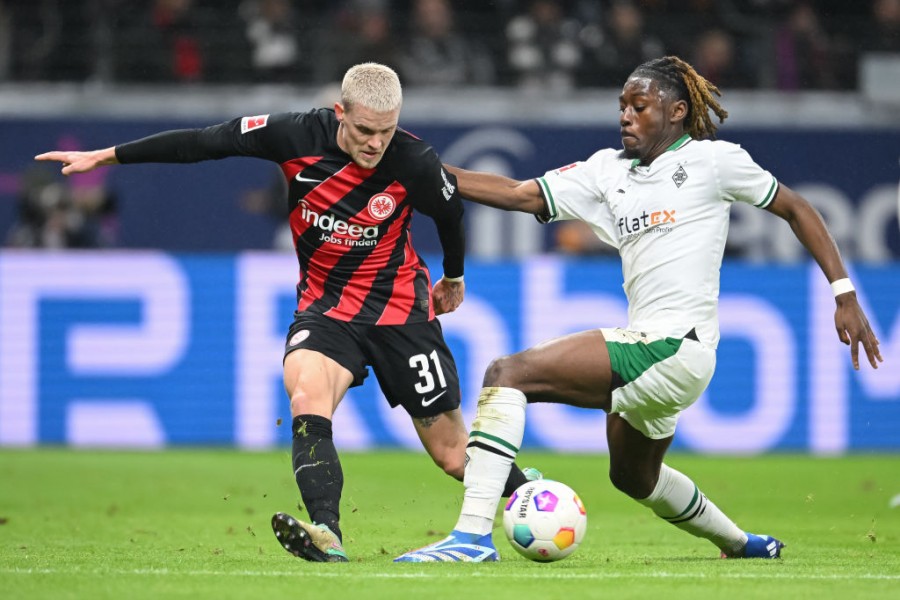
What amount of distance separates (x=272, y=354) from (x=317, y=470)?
23.1 ft

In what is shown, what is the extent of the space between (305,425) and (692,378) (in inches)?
66.1

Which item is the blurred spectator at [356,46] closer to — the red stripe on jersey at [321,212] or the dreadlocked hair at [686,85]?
the red stripe on jersey at [321,212]

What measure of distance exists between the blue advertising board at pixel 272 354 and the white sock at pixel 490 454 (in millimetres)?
6920

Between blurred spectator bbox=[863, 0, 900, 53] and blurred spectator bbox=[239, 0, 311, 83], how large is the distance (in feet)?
21.1

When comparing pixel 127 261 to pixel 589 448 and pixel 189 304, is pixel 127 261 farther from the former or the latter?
pixel 589 448

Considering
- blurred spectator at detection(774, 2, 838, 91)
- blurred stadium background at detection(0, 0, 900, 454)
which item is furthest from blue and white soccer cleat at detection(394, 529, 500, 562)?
blurred spectator at detection(774, 2, 838, 91)

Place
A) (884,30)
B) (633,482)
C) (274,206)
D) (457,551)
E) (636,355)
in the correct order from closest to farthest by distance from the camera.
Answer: (457,551)
(636,355)
(633,482)
(274,206)
(884,30)

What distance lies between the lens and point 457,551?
236 inches

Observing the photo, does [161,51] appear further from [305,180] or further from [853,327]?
[853,327]

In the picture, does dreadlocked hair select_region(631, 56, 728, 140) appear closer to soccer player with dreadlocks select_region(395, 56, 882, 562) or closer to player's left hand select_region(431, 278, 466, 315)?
soccer player with dreadlocks select_region(395, 56, 882, 562)

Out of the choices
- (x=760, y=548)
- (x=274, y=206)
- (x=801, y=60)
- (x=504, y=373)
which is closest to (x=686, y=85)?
(x=504, y=373)

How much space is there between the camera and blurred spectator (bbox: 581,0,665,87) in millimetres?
16125

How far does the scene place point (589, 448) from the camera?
1313 cm

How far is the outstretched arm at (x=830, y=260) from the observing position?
19.8 ft
